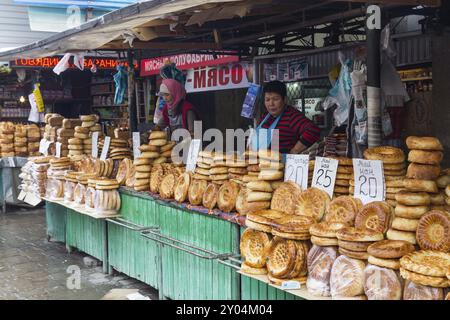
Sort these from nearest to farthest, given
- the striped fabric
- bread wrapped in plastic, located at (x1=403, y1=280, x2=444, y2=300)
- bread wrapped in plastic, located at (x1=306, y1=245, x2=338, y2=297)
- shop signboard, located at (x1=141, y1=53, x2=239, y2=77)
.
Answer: bread wrapped in plastic, located at (x1=403, y1=280, x2=444, y2=300), bread wrapped in plastic, located at (x1=306, y1=245, x2=338, y2=297), the striped fabric, shop signboard, located at (x1=141, y1=53, x2=239, y2=77)

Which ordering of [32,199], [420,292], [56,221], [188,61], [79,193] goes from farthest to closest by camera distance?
1. [188,61]
2. [56,221]
3. [32,199]
4. [79,193]
5. [420,292]

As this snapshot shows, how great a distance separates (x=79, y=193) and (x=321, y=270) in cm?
443

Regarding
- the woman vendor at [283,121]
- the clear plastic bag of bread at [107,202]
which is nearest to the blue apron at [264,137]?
the woman vendor at [283,121]

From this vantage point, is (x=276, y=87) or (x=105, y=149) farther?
(x=105, y=149)

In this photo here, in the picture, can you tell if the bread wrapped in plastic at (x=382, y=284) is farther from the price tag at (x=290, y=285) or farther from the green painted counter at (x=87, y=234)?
the green painted counter at (x=87, y=234)

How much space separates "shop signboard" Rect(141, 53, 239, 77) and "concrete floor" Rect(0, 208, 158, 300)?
4505 millimetres

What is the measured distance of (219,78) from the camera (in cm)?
1216

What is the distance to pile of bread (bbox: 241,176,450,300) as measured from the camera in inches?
115

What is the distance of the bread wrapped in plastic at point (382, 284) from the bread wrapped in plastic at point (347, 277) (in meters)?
0.06

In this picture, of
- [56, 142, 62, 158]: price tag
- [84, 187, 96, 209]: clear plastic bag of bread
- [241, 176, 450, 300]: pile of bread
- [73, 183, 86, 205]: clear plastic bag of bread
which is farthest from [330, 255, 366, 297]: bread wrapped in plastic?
[56, 142, 62, 158]: price tag

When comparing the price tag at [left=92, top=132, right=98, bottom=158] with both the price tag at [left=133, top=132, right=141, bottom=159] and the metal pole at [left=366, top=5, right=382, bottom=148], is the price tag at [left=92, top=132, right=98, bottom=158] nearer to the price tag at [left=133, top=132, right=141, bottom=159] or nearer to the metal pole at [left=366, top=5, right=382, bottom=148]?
the price tag at [left=133, top=132, right=141, bottom=159]

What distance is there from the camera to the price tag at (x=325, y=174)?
3906 mm

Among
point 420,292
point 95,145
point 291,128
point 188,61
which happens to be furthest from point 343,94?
point 188,61

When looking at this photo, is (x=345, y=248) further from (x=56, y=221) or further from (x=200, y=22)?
(x=56, y=221)
